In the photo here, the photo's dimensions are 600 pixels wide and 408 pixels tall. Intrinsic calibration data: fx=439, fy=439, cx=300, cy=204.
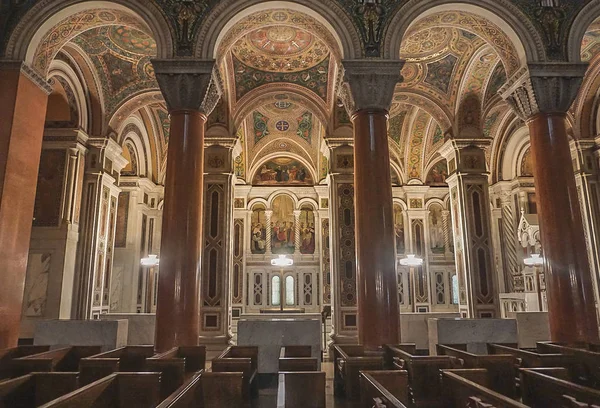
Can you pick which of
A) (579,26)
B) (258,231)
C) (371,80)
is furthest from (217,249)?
(579,26)

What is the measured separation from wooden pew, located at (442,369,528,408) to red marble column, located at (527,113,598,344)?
4.14m

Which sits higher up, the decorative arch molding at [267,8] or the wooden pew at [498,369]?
the decorative arch molding at [267,8]

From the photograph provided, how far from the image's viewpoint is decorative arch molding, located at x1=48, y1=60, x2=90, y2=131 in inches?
381

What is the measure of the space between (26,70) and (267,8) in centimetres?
440

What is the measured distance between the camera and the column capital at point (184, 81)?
773 cm

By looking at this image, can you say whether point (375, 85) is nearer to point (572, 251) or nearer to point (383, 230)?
point (383, 230)

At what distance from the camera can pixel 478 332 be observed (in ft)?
25.1

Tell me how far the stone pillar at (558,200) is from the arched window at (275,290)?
11.8 meters

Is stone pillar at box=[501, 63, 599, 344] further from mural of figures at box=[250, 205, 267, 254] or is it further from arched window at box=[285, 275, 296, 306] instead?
mural of figures at box=[250, 205, 267, 254]

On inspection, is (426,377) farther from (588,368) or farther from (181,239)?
(181,239)

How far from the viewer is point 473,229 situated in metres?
11.5

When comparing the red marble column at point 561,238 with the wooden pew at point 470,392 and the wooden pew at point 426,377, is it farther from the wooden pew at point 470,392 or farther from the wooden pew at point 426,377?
the wooden pew at point 470,392

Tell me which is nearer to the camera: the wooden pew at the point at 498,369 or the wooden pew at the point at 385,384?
the wooden pew at the point at 385,384

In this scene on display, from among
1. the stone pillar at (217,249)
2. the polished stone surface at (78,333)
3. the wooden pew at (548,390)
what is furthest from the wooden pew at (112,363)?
the wooden pew at (548,390)
